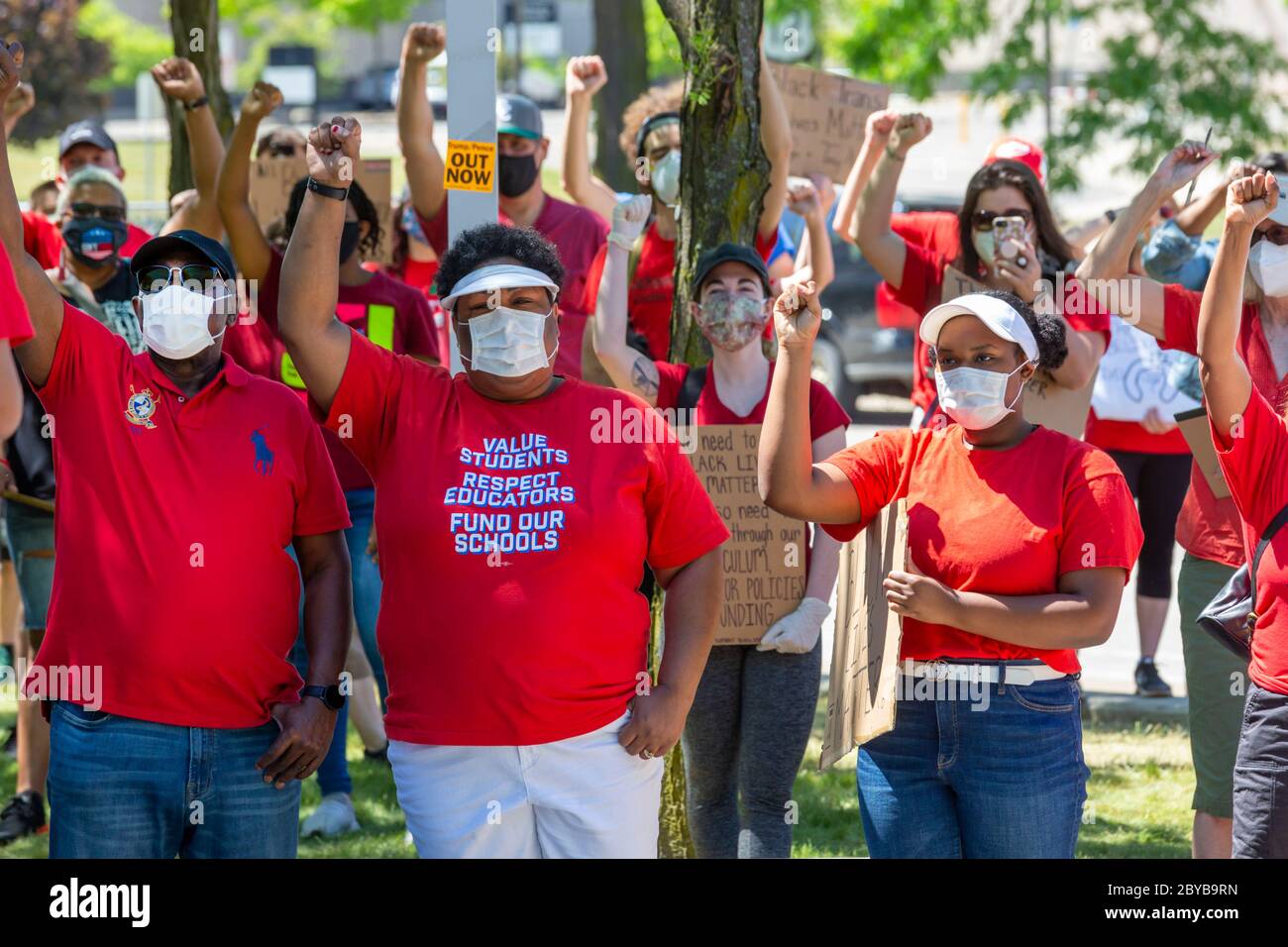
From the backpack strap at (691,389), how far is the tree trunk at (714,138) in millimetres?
217

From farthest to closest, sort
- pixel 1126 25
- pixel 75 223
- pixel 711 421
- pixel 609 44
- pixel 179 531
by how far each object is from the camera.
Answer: pixel 1126 25
pixel 609 44
pixel 75 223
pixel 711 421
pixel 179 531

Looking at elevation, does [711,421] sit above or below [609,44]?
below

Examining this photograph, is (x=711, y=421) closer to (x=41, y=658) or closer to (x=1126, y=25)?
(x=41, y=658)

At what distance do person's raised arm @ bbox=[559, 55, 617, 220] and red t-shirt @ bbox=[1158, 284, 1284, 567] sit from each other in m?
2.21

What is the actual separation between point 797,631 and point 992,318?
1.24 metres

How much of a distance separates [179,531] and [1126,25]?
14407 millimetres

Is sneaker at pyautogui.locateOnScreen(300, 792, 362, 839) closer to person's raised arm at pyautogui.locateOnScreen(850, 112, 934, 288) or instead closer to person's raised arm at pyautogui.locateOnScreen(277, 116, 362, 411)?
person's raised arm at pyautogui.locateOnScreen(850, 112, 934, 288)

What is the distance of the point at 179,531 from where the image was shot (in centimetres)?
381

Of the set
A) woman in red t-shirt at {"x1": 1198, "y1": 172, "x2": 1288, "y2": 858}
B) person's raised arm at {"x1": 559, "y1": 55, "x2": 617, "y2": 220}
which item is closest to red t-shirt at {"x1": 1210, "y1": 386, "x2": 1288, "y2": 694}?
woman in red t-shirt at {"x1": 1198, "y1": 172, "x2": 1288, "y2": 858}

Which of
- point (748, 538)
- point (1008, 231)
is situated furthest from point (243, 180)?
point (1008, 231)

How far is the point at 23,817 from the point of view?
607 centimetres

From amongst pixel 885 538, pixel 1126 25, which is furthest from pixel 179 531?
pixel 1126 25

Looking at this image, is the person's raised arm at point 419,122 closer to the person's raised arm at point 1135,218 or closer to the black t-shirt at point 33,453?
the black t-shirt at point 33,453

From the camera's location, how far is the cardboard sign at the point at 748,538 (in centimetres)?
502
